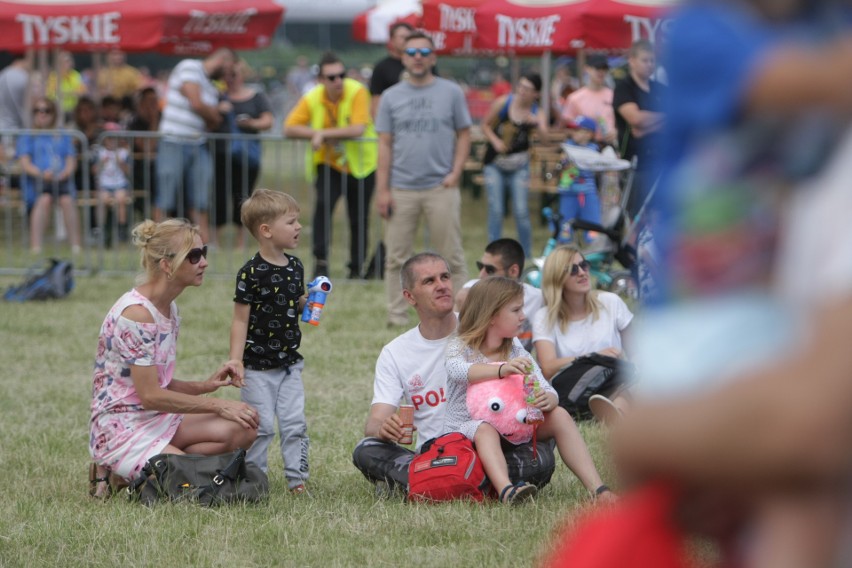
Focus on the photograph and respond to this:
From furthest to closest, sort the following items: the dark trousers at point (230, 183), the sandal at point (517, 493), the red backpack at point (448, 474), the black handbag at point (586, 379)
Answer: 1. the dark trousers at point (230, 183)
2. the black handbag at point (586, 379)
3. the red backpack at point (448, 474)
4. the sandal at point (517, 493)

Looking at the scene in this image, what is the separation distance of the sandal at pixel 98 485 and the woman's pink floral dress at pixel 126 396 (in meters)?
0.10

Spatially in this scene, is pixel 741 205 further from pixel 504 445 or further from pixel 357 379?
pixel 357 379

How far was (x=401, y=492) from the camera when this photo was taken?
214 inches

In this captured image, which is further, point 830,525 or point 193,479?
point 193,479

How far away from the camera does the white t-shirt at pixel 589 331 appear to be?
698cm

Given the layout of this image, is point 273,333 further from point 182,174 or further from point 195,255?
point 182,174

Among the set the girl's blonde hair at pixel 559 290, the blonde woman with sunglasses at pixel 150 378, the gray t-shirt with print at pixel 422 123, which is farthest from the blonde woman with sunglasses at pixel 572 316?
the gray t-shirt with print at pixel 422 123

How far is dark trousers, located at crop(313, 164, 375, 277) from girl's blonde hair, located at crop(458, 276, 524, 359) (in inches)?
261

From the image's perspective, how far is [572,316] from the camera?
7.07 metres

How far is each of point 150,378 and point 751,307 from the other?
4.27 metres

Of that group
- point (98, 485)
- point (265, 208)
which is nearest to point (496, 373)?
point (265, 208)

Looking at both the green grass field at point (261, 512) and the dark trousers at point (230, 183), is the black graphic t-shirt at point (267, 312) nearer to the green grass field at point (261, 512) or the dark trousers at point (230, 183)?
the green grass field at point (261, 512)

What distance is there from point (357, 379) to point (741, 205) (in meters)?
6.90

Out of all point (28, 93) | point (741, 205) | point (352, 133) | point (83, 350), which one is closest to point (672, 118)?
point (741, 205)
